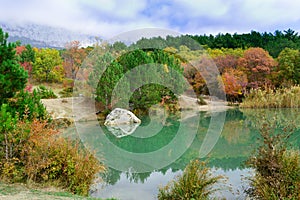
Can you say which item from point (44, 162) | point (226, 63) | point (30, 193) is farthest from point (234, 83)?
point (30, 193)

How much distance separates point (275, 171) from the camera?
3.62 metres

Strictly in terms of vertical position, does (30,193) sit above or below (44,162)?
below

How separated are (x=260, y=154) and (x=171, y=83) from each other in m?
13.0

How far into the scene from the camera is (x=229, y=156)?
6969 millimetres

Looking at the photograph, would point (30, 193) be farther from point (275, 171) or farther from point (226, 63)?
point (226, 63)

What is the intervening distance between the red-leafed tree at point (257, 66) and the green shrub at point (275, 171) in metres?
16.0

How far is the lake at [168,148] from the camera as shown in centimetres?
484

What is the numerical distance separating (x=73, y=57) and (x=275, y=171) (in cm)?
1836

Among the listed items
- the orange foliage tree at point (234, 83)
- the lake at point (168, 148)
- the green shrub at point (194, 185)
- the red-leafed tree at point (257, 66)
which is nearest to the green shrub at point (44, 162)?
the lake at point (168, 148)

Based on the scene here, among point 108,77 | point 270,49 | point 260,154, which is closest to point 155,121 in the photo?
point 108,77

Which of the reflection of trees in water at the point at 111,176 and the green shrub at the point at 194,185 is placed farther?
the reflection of trees in water at the point at 111,176

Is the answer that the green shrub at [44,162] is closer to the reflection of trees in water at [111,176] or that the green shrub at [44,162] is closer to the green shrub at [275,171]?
the reflection of trees in water at [111,176]

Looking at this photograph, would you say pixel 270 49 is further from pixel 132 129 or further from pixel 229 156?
pixel 229 156

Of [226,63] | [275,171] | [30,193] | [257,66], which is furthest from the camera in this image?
[226,63]
